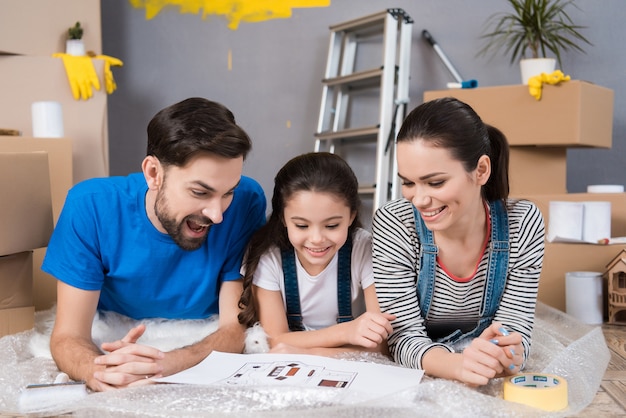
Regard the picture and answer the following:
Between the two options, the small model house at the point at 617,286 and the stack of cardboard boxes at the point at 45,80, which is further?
the stack of cardboard boxes at the point at 45,80

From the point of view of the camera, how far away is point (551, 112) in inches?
96.0

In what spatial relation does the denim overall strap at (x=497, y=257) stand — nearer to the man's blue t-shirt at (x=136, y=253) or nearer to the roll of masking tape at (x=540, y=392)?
the roll of masking tape at (x=540, y=392)

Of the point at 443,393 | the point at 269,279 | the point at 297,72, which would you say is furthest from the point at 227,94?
the point at 443,393

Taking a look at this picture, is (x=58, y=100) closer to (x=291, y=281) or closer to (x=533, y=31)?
(x=291, y=281)

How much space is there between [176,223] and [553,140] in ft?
5.12

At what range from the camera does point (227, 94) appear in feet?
11.1

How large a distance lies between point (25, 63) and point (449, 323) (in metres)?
2.09

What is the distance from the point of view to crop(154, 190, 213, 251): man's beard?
142 centimetres

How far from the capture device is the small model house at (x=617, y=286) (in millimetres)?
2064

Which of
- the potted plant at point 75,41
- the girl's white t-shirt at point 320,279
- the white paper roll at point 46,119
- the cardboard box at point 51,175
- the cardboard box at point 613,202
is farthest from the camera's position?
the potted plant at point 75,41

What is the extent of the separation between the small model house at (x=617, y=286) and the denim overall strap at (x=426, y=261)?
92 cm

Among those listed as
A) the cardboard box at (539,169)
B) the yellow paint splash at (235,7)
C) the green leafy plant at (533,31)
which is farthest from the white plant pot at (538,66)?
the yellow paint splash at (235,7)

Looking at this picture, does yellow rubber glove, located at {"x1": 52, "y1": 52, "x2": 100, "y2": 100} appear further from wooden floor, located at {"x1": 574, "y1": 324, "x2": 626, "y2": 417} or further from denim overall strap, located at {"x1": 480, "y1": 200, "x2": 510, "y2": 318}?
wooden floor, located at {"x1": 574, "y1": 324, "x2": 626, "y2": 417}


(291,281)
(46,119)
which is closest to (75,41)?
(46,119)
